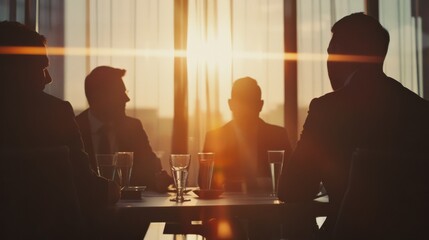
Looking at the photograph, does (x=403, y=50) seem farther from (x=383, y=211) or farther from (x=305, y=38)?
(x=383, y=211)

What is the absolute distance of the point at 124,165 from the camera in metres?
1.99

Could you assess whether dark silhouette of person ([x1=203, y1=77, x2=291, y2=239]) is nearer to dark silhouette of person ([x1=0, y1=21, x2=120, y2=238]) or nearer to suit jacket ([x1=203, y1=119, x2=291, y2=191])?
suit jacket ([x1=203, y1=119, x2=291, y2=191])

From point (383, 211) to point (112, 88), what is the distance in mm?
2252

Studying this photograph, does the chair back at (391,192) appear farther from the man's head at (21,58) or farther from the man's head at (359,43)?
the man's head at (21,58)

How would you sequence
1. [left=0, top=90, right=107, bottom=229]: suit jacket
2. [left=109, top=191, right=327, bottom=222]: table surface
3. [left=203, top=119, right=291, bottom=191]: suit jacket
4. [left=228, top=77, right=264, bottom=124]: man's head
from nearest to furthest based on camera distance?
[left=0, top=90, right=107, bottom=229]: suit jacket → [left=109, top=191, right=327, bottom=222]: table surface → [left=203, top=119, right=291, bottom=191]: suit jacket → [left=228, top=77, right=264, bottom=124]: man's head

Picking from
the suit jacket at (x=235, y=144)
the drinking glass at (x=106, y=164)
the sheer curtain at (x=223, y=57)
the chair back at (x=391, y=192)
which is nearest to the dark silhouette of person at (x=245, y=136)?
the suit jacket at (x=235, y=144)

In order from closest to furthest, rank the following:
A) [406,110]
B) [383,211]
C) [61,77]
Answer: [383,211] < [406,110] < [61,77]

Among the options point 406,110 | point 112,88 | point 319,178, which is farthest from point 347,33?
point 112,88

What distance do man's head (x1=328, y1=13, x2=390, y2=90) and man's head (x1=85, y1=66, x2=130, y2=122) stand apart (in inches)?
68.6

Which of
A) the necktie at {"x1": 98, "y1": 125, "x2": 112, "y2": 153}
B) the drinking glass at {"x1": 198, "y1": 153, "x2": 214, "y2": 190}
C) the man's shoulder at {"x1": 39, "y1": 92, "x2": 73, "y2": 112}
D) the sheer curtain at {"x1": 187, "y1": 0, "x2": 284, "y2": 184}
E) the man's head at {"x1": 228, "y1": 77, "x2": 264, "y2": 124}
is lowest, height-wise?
the drinking glass at {"x1": 198, "y1": 153, "x2": 214, "y2": 190}

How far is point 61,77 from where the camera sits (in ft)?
14.4

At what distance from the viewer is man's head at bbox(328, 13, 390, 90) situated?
1750 mm

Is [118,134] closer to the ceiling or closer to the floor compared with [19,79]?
closer to the floor

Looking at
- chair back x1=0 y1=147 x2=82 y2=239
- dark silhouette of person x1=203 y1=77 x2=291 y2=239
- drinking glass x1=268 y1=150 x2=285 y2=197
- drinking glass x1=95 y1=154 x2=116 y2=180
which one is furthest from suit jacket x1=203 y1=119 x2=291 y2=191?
chair back x1=0 y1=147 x2=82 y2=239
